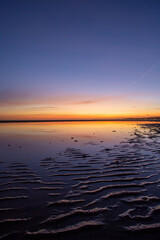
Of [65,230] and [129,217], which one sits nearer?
[65,230]

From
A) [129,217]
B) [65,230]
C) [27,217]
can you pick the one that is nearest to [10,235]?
[27,217]

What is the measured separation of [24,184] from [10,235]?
10.5ft

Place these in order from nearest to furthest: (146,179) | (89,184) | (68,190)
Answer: (68,190) → (89,184) → (146,179)

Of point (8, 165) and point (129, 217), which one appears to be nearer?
point (129, 217)

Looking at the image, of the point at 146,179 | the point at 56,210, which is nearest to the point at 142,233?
the point at 56,210

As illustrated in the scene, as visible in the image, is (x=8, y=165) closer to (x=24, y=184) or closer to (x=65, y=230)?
(x=24, y=184)

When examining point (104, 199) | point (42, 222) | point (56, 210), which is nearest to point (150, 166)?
point (104, 199)

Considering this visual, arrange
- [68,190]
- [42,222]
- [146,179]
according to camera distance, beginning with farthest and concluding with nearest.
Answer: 1. [146,179]
2. [68,190]
3. [42,222]

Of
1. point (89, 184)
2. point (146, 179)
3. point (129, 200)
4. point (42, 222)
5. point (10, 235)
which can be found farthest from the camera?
point (146, 179)

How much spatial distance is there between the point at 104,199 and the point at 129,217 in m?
1.17

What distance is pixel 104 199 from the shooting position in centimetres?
531

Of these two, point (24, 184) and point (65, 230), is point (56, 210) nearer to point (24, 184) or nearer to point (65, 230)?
point (65, 230)

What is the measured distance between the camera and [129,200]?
17.2ft

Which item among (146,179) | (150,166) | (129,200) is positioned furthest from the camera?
(150,166)
